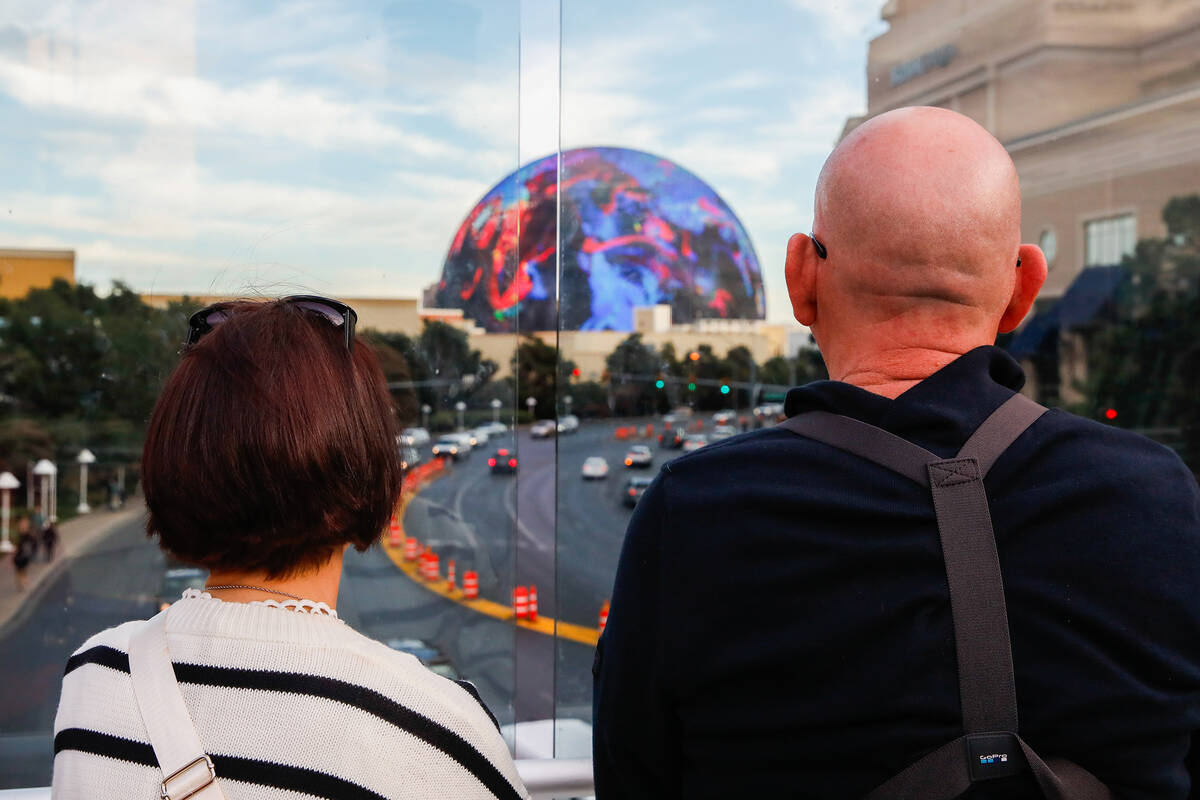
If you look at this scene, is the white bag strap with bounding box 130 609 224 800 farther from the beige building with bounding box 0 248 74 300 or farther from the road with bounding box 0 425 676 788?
the beige building with bounding box 0 248 74 300

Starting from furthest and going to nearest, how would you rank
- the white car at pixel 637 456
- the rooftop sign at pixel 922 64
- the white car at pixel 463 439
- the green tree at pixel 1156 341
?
the green tree at pixel 1156 341, the rooftop sign at pixel 922 64, the white car at pixel 637 456, the white car at pixel 463 439

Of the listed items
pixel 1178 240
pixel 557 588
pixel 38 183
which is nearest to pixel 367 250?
pixel 38 183

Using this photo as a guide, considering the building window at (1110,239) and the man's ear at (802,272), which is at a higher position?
the building window at (1110,239)

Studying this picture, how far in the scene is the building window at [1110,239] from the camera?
8.71 metres

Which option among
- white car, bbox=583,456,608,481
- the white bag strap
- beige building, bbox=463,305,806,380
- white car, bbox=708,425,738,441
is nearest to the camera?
the white bag strap

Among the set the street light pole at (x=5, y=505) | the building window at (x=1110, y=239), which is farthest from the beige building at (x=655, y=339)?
the building window at (x=1110, y=239)

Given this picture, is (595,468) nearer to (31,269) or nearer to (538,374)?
(538,374)

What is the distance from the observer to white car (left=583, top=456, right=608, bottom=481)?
4367 millimetres

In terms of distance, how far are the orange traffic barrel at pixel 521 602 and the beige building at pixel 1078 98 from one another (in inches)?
216

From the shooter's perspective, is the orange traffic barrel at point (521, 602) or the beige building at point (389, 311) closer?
the orange traffic barrel at point (521, 602)

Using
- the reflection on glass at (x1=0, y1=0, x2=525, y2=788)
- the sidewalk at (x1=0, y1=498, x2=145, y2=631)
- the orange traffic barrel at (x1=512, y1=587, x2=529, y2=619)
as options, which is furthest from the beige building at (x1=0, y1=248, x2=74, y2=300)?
the orange traffic barrel at (x1=512, y1=587, x2=529, y2=619)

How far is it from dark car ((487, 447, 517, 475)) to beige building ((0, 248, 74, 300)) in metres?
1.65

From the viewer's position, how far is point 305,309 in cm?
108

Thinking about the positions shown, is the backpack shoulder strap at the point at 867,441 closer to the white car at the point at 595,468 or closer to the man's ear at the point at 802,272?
the man's ear at the point at 802,272
